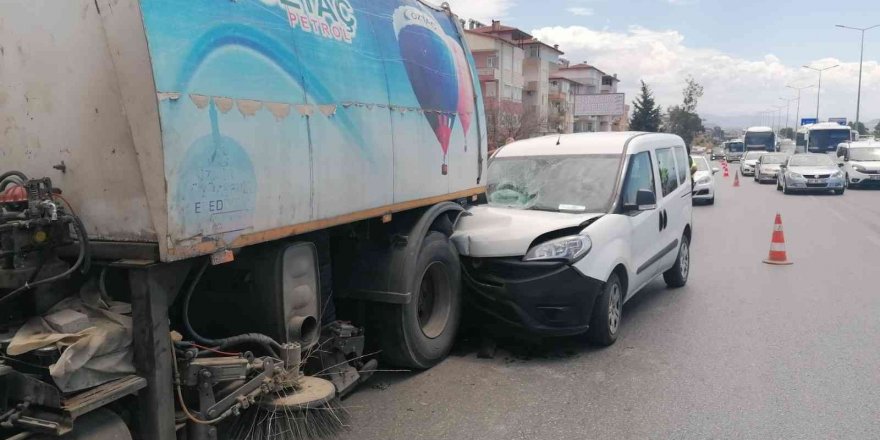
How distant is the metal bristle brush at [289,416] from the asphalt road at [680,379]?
33 cm

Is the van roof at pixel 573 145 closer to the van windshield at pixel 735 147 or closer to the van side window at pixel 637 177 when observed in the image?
the van side window at pixel 637 177

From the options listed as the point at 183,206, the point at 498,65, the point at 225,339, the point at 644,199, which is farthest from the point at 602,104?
the point at 183,206

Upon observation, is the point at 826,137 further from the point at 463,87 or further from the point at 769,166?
the point at 463,87

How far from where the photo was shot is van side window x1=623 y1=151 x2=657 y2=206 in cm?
654

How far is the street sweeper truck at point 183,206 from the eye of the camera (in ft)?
9.44

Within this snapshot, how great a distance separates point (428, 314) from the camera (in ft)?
18.5

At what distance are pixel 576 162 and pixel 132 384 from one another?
16.3 ft

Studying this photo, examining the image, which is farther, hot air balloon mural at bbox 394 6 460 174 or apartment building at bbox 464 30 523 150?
apartment building at bbox 464 30 523 150

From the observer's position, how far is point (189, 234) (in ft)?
10.0

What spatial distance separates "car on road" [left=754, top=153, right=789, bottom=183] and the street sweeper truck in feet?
96.7

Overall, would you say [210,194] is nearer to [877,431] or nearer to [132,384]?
[132,384]

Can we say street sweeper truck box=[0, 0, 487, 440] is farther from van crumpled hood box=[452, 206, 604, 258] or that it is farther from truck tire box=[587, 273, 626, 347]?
truck tire box=[587, 273, 626, 347]

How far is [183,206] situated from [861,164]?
1140 inches

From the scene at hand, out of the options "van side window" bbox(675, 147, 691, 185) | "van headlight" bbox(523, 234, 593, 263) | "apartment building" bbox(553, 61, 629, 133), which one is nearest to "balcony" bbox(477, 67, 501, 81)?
"apartment building" bbox(553, 61, 629, 133)
